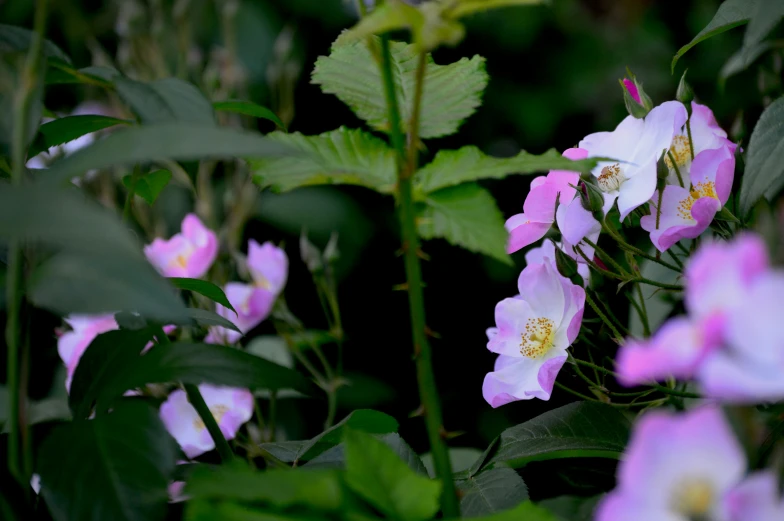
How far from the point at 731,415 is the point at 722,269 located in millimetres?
52

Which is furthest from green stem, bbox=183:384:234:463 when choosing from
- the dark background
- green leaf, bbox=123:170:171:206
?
the dark background

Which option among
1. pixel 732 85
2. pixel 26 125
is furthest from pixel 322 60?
pixel 732 85

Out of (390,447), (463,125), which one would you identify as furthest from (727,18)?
(463,125)

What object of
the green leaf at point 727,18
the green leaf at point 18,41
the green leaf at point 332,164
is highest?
the green leaf at point 18,41

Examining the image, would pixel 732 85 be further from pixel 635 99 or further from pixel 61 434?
pixel 61 434

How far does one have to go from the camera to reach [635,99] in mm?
541

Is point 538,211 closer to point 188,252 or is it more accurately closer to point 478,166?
point 478,166

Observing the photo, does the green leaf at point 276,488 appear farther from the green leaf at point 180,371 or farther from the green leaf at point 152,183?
the green leaf at point 152,183

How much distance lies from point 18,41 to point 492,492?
34 cm

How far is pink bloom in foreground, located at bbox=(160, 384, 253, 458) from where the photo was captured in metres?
0.57

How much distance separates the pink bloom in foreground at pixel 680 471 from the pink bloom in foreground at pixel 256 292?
482 millimetres

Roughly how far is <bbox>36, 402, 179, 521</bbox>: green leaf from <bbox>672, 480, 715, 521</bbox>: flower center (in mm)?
188

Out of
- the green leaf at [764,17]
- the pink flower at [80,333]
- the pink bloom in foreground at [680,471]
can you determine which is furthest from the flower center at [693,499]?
the pink flower at [80,333]

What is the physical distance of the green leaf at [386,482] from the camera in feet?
1.01
